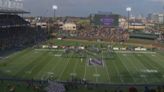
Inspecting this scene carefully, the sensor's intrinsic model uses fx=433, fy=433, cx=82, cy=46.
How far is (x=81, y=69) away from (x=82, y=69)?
0.13 m

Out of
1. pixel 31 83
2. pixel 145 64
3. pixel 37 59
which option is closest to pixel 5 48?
pixel 37 59

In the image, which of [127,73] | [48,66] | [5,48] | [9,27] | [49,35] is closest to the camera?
[127,73]

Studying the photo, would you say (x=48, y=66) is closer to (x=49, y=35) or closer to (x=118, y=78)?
(x=118, y=78)

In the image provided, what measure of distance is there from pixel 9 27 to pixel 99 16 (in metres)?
26.8

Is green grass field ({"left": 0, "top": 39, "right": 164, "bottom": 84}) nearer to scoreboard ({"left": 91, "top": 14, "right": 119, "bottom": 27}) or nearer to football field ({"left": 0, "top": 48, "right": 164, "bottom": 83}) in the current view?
football field ({"left": 0, "top": 48, "right": 164, "bottom": 83})

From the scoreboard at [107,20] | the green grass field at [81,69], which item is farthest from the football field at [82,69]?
the scoreboard at [107,20]

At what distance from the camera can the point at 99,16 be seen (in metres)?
110

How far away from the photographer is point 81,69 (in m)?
49.1

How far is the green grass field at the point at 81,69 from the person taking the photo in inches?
1674

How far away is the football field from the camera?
140 ft

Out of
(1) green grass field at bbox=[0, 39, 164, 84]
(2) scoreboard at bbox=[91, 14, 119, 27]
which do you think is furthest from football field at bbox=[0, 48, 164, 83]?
(2) scoreboard at bbox=[91, 14, 119, 27]

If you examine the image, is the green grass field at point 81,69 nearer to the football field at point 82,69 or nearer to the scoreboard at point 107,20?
the football field at point 82,69

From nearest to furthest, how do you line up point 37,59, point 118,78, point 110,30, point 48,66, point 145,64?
1. point 118,78
2. point 48,66
3. point 145,64
4. point 37,59
5. point 110,30

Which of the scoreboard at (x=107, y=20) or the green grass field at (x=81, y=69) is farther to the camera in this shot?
the scoreboard at (x=107, y=20)
